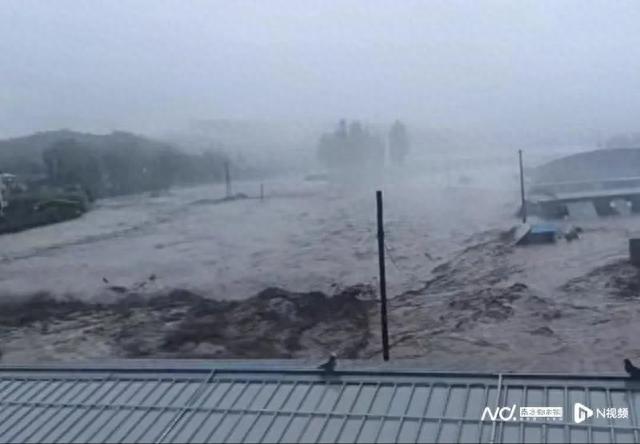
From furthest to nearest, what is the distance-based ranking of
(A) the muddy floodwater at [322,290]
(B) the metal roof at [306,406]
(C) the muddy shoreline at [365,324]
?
(A) the muddy floodwater at [322,290], (C) the muddy shoreline at [365,324], (B) the metal roof at [306,406]

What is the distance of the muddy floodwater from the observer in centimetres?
743

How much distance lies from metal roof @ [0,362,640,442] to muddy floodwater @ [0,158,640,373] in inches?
14.7

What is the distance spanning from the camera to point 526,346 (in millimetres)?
7152

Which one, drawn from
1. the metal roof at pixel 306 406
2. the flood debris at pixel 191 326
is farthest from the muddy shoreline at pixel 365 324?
the metal roof at pixel 306 406

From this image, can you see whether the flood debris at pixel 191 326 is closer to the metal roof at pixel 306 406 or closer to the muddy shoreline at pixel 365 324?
the muddy shoreline at pixel 365 324

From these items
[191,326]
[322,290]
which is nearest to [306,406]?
[191,326]

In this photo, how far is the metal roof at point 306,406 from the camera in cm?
243

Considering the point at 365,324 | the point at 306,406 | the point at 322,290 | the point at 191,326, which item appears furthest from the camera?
the point at 322,290

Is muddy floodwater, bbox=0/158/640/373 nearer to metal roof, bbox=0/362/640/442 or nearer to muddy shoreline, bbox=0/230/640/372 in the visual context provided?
muddy shoreline, bbox=0/230/640/372

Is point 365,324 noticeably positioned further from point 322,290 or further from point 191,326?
point 322,290

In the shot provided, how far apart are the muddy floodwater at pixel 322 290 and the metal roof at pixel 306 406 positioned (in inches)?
14.7

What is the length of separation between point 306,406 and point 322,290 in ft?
25.2

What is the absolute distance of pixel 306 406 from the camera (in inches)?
107

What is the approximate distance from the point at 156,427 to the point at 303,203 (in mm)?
20791
